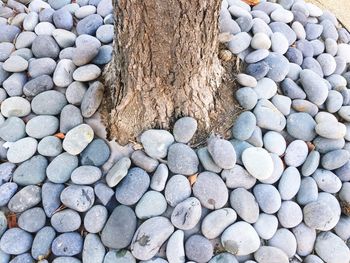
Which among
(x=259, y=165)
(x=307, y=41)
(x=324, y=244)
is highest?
(x=307, y=41)

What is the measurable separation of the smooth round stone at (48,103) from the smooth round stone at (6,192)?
23cm

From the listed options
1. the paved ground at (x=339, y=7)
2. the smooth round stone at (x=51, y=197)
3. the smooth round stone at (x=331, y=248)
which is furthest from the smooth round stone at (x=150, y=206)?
the paved ground at (x=339, y=7)

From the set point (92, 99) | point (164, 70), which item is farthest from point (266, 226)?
point (92, 99)

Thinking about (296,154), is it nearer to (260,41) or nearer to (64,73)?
(260,41)

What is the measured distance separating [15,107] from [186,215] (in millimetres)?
607

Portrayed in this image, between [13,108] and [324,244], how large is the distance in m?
0.97

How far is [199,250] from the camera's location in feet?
3.34

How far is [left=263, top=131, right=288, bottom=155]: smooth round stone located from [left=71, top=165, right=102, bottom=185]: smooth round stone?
1.58 ft

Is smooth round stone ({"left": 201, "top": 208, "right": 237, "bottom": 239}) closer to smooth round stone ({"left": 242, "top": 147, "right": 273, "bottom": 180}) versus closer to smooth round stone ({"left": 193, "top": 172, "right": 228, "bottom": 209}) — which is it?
smooth round stone ({"left": 193, "top": 172, "right": 228, "bottom": 209})

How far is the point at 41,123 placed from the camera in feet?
3.83

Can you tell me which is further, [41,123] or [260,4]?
[260,4]

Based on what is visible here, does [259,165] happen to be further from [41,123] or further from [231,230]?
[41,123]

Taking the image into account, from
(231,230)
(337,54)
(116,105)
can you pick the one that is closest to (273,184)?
(231,230)

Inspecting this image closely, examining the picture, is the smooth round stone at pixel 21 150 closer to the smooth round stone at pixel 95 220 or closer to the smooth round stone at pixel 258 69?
the smooth round stone at pixel 95 220
